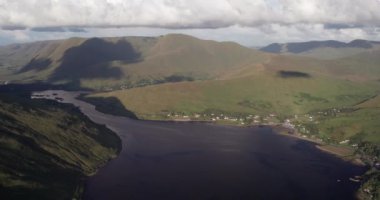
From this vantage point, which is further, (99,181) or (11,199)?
(99,181)

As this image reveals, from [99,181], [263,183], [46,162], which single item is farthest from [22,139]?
[263,183]

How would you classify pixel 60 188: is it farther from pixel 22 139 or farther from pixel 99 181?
pixel 22 139

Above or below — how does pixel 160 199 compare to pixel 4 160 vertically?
below

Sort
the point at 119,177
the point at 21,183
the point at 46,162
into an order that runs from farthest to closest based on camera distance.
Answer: the point at 119,177 < the point at 46,162 < the point at 21,183

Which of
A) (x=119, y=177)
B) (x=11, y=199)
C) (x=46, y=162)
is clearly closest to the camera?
(x=11, y=199)

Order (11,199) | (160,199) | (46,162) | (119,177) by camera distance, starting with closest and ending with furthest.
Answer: (11,199) → (160,199) → (46,162) → (119,177)

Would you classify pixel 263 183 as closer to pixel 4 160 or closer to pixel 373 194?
pixel 373 194

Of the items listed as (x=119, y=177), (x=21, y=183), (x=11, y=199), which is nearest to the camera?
(x=11, y=199)

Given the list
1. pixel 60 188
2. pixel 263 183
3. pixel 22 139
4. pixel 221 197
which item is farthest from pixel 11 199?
pixel 263 183

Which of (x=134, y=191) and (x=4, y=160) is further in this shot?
(x=134, y=191)
